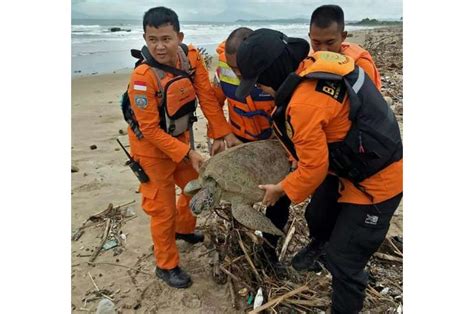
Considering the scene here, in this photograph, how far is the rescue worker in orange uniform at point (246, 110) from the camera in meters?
2.88

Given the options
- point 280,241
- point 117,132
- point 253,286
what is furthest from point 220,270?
point 117,132

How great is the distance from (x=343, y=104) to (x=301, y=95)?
9.6 inches

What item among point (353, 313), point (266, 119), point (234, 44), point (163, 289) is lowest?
point (163, 289)

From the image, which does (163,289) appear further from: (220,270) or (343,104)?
(343,104)

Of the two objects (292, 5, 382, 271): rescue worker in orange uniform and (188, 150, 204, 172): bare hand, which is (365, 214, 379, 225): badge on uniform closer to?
(292, 5, 382, 271): rescue worker in orange uniform

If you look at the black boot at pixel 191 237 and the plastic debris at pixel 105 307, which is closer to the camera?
the plastic debris at pixel 105 307

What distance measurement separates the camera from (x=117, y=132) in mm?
7254

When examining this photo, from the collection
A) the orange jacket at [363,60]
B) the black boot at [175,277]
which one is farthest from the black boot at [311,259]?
the orange jacket at [363,60]

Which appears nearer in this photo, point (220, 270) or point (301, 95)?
point (301, 95)

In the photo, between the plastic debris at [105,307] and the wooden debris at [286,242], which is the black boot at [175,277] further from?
the wooden debris at [286,242]

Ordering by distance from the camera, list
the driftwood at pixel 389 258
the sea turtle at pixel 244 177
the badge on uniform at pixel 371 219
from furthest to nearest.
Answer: the driftwood at pixel 389 258 < the sea turtle at pixel 244 177 < the badge on uniform at pixel 371 219

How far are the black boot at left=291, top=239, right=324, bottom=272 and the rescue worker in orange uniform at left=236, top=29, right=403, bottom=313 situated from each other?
733 millimetres

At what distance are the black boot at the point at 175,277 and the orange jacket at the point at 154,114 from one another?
3.12ft

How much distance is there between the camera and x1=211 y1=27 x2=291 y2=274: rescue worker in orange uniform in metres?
2.88
